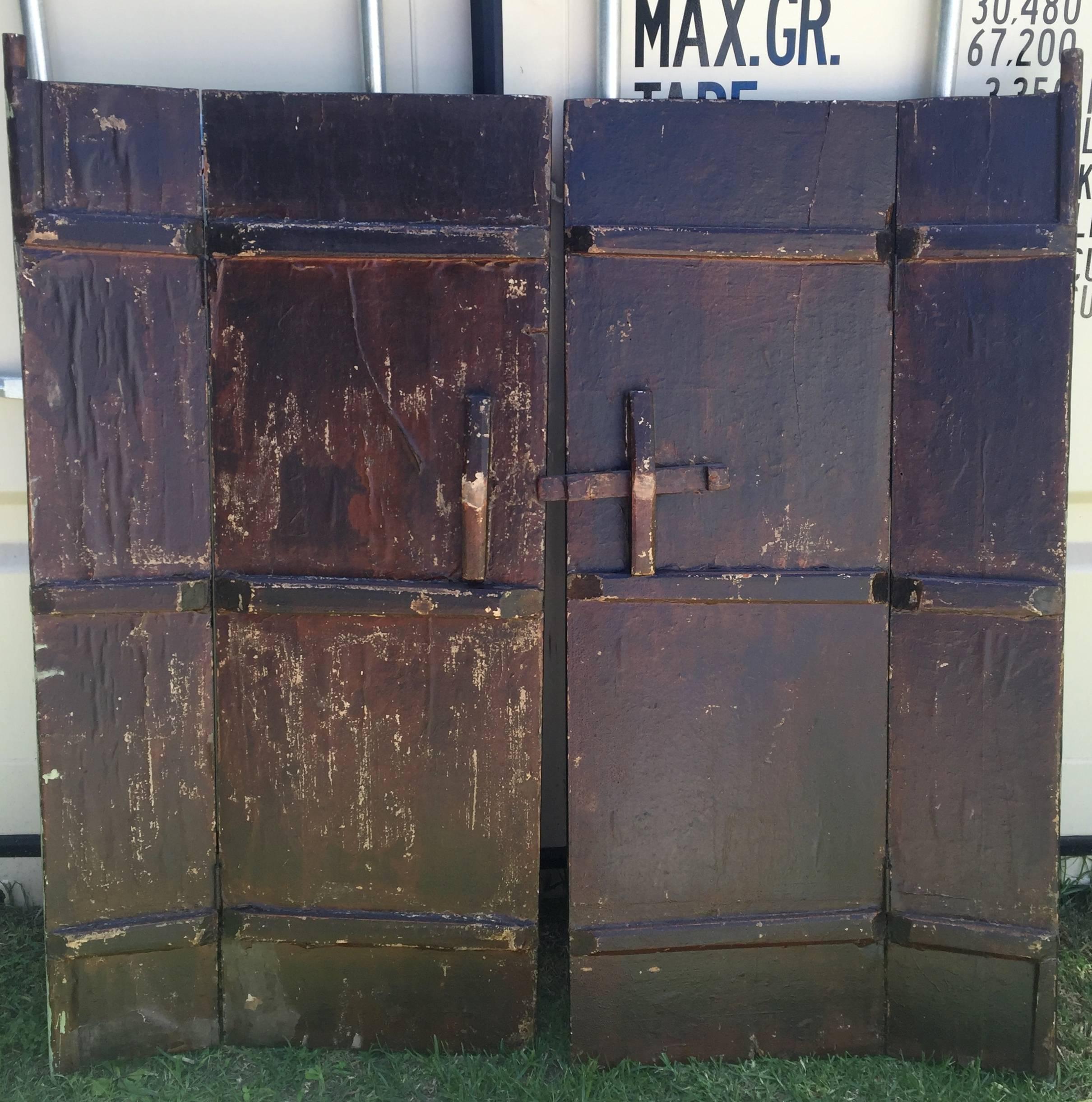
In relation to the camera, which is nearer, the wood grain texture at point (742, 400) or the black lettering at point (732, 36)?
the wood grain texture at point (742, 400)

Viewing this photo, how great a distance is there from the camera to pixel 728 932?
1.84 m

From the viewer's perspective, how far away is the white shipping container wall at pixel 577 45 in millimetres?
1892

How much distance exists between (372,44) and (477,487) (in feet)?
2.99

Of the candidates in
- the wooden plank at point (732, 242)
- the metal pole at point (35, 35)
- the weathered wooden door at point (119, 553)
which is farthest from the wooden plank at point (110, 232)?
the wooden plank at point (732, 242)

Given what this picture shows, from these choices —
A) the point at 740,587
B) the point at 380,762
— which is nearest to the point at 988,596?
the point at 740,587

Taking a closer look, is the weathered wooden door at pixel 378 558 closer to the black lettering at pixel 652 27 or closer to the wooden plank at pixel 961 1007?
the black lettering at pixel 652 27

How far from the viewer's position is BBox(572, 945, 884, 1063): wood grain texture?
185 cm

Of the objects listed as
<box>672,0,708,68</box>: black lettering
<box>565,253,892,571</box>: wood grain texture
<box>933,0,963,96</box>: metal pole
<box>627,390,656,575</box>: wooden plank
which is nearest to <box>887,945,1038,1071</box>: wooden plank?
<box>565,253,892,571</box>: wood grain texture

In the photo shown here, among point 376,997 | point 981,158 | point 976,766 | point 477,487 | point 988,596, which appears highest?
point 981,158

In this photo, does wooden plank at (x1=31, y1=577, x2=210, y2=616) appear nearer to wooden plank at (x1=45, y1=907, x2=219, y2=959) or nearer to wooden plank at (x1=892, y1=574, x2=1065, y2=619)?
wooden plank at (x1=45, y1=907, x2=219, y2=959)

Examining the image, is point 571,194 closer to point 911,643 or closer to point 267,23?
point 267,23

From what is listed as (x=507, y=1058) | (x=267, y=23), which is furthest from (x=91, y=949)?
(x=267, y=23)

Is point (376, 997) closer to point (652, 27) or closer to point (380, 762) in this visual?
point (380, 762)

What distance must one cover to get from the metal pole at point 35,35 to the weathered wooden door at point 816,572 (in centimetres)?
104
